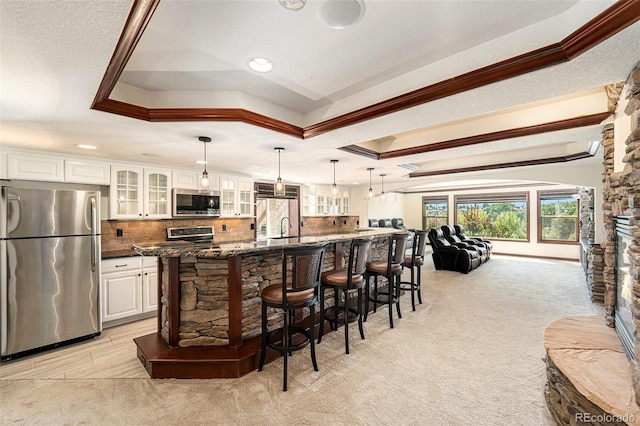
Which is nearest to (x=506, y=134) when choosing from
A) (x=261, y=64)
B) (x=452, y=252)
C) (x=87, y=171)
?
(x=261, y=64)

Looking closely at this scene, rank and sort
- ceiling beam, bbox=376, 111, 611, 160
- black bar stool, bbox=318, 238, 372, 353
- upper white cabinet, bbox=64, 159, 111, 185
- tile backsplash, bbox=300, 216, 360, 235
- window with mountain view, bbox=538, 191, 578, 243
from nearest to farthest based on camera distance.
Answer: ceiling beam, bbox=376, 111, 611, 160, black bar stool, bbox=318, 238, 372, 353, upper white cabinet, bbox=64, 159, 111, 185, tile backsplash, bbox=300, 216, 360, 235, window with mountain view, bbox=538, 191, 578, 243

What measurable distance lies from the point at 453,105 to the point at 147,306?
451 centimetres

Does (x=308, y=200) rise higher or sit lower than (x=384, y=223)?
higher

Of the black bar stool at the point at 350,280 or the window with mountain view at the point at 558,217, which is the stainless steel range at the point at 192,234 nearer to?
the black bar stool at the point at 350,280

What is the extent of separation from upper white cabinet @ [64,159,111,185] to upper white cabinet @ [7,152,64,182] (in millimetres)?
67

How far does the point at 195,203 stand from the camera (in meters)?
4.76

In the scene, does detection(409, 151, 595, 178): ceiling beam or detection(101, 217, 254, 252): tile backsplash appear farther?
detection(409, 151, 595, 178): ceiling beam

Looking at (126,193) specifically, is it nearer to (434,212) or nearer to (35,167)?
(35,167)

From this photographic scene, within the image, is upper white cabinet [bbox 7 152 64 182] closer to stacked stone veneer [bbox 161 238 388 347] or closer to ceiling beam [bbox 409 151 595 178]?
stacked stone veneer [bbox 161 238 388 347]

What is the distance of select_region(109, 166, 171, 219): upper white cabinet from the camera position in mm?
3959

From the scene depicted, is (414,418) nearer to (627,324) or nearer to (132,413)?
(627,324)

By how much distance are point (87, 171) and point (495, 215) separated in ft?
35.3

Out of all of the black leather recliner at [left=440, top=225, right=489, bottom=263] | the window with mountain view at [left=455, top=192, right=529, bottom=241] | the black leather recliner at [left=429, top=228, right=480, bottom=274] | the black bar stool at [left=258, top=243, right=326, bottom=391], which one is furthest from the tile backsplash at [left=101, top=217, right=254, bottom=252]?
the window with mountain view at [left=455, top=192, right=529, bottom=241]

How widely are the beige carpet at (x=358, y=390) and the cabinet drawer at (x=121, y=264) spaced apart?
4.51ft
